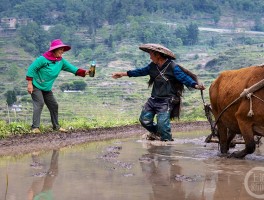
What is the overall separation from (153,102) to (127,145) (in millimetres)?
965

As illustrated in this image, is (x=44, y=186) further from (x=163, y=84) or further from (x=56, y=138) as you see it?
(x=163, y=84)

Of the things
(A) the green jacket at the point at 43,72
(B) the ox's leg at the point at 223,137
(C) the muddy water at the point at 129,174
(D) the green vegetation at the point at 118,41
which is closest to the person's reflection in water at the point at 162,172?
(C) the muddy water at the point at 129,174

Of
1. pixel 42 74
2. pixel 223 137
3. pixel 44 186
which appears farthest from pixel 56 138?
pixel 44 186

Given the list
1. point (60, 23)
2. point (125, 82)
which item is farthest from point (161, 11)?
point (125, 82)

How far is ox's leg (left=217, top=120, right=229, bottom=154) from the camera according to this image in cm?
992

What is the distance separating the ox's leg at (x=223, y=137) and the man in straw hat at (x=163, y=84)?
829mm

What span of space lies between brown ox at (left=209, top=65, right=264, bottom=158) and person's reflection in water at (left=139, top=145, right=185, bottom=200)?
0.95m

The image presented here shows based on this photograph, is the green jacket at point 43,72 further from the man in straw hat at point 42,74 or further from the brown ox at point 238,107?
the brown ox at point 238,107

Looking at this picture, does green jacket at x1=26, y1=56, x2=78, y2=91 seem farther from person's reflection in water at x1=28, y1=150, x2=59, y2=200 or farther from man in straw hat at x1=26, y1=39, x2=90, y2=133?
person's reflection in water at x1=28, y1=150, x2=59, y2=200

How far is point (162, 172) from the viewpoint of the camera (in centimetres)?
746

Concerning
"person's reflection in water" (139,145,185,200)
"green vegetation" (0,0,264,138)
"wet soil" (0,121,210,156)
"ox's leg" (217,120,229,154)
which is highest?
"person's reflection in water" (139,145,185,200)

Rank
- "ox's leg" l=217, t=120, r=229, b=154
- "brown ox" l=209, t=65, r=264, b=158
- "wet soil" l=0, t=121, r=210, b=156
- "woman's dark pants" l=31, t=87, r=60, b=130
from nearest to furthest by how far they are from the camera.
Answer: "brown ox" l=209, t=65, r=264, b=158
"wet soil" l=0, t=121, r=210, b=156
"ox's leg" l=217, t=120, r=229, b=154
"woman's dark pants" l=31, t=87, r=60, b=130

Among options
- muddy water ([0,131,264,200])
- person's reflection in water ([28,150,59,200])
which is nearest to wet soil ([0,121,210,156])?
muddy water ([0,131,264,200])

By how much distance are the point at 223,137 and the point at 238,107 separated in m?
1.09
